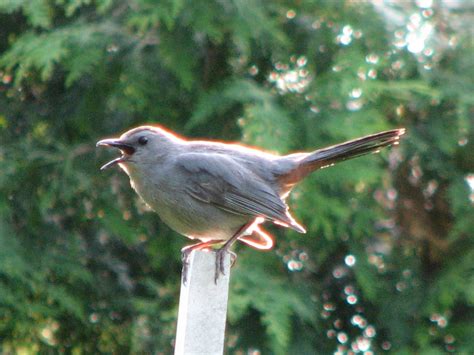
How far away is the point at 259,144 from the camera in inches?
186

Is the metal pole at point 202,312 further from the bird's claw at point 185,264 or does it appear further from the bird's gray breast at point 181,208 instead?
the bird's gray breast at point 181,208

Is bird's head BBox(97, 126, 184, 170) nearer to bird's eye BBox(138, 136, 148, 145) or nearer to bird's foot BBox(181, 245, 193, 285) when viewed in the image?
bird's eye BBox(138, 136, 148, 145)

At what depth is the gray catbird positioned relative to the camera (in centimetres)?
355

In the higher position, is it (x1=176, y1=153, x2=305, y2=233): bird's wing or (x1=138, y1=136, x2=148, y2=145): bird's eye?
(x1=138, y1=136, x2=148, y2=145): bird's eye

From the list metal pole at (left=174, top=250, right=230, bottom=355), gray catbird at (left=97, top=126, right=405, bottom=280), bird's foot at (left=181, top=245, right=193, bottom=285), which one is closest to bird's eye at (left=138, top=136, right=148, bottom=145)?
gray catbird at (left=97, top=126, right=405, bottom=280)

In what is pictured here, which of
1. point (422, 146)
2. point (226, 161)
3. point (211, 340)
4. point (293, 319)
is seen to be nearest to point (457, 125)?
point (422, 146)

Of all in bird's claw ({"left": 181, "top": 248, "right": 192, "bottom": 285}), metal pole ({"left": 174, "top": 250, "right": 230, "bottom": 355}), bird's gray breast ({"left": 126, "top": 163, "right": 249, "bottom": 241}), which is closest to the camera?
metal pole ({"left": 174, "top": 250, "right": 230, "bottom": 355})

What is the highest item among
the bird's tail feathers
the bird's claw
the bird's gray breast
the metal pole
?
the bird's tail feathers

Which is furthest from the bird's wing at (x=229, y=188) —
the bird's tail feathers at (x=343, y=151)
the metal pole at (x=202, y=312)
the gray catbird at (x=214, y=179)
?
the metal pole at (x=202, y=312)

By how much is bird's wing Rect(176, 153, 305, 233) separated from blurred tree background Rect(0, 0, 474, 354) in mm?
1055

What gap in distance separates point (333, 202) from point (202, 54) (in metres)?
1.13

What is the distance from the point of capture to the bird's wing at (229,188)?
359cm

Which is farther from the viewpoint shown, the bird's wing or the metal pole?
the bird's wing

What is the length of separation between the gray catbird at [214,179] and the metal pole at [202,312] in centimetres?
43
